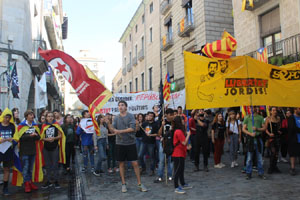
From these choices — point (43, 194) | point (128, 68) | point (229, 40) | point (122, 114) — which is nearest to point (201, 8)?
point (229, 40)

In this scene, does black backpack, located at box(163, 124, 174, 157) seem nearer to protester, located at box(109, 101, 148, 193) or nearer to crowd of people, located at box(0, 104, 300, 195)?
crowd of people, located at box(0, 104, 300, 195)

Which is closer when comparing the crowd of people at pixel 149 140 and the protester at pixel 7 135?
the crowd of people at pixel 149 140

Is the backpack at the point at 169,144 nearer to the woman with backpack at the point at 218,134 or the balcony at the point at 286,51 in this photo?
the woman with backpack at the point at 218,134

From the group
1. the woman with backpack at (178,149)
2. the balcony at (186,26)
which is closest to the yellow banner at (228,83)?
the woman with backpack at (178,149)

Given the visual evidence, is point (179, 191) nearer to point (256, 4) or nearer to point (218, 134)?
point (218, 134)

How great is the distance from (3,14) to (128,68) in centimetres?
2313

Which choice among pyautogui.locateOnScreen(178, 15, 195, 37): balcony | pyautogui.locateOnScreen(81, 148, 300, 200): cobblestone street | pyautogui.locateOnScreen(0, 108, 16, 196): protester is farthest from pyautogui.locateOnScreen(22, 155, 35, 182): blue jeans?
pyautogui.locateOnScreen(178, 15, 195, 37): balcony

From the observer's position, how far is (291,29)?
11273 mm

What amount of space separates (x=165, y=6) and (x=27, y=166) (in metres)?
19.3

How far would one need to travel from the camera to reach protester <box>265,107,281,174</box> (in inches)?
250

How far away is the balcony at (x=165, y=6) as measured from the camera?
21581 millimetres

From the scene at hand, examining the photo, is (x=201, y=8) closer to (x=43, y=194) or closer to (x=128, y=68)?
(x=43, y=194)

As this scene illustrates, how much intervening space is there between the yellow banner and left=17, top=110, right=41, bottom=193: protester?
345cm

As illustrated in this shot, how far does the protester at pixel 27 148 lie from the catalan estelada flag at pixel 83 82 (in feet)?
4.02
